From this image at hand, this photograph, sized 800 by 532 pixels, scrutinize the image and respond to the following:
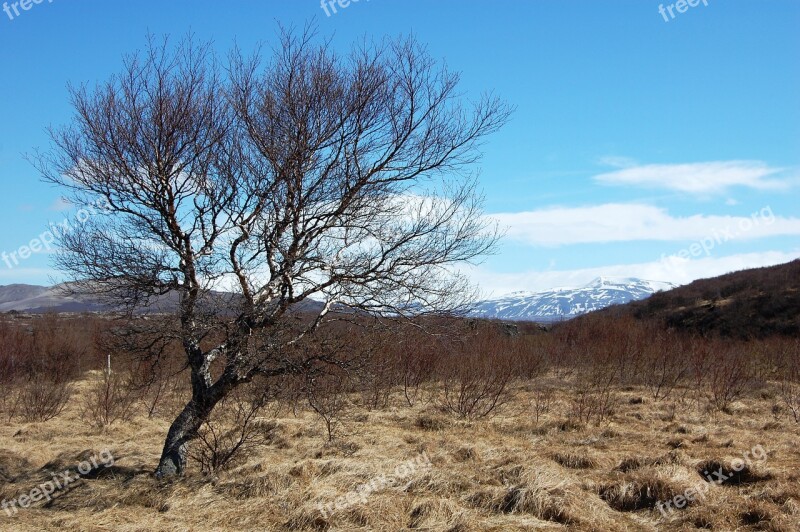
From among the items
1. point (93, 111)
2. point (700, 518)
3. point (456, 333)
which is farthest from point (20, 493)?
point (700, 518)

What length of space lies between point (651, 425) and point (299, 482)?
255 inches

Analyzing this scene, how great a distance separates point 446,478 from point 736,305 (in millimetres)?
26119

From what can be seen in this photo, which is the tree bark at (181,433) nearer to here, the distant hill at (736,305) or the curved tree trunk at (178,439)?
the curved tree trunk at (178,439)

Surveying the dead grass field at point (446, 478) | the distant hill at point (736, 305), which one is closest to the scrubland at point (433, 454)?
the dead grass field at point (446, 478)

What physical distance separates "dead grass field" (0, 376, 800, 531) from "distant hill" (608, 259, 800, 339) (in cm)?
1655

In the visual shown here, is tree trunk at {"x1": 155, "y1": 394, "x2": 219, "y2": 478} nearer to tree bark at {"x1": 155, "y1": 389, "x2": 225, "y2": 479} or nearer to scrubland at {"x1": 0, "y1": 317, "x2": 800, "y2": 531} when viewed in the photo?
tree bark at {"x1": 155, "y1": 389, "x2": 225, "y2": 479}

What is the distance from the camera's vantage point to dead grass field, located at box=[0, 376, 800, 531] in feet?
20.6

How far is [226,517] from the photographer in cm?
673

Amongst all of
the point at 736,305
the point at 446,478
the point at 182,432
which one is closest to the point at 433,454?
Result: the point at 446,478

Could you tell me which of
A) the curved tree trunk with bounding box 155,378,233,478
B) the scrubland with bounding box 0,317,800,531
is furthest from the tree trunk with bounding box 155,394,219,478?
the scrubland with bounding box 0,317,800,531

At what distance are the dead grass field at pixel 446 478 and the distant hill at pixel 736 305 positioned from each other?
16552 mm

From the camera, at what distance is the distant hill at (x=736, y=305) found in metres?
26.2

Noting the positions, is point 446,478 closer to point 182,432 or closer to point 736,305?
point 182,432

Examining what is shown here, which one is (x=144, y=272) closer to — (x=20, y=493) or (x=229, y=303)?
(x=229, y=303)
